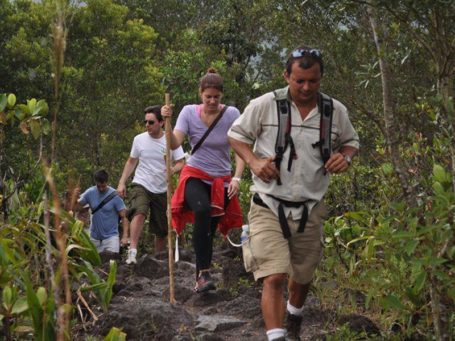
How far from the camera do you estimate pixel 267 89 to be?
24.0 m

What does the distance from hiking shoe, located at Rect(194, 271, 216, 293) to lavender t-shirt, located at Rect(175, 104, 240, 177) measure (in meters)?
0.80

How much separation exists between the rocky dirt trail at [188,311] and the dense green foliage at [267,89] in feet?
1.38

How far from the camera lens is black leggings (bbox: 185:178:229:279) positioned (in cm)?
762

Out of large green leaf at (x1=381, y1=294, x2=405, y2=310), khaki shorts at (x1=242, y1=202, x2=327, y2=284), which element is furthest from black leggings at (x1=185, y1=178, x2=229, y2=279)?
large green leaf at (x1=381, y1=294, x2=405, y2=310)

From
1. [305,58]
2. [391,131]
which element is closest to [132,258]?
[305,58]

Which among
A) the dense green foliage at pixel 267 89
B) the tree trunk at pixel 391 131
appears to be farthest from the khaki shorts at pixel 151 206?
the tree trunk at pixel 391 131

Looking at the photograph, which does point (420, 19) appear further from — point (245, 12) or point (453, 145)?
point (245, 12)

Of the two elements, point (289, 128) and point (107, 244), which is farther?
point (107, 244)

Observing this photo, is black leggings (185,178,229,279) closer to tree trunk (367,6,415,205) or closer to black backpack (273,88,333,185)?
black backpack (273,88,333,185)

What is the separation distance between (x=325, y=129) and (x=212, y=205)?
8.30 feet

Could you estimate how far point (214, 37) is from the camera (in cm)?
2428

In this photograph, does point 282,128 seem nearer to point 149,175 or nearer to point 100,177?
point 149,175

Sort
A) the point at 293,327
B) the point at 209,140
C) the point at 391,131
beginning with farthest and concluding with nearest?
the point at 209,140, the point at 293,327, the point at 391,131

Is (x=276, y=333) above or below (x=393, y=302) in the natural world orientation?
below
